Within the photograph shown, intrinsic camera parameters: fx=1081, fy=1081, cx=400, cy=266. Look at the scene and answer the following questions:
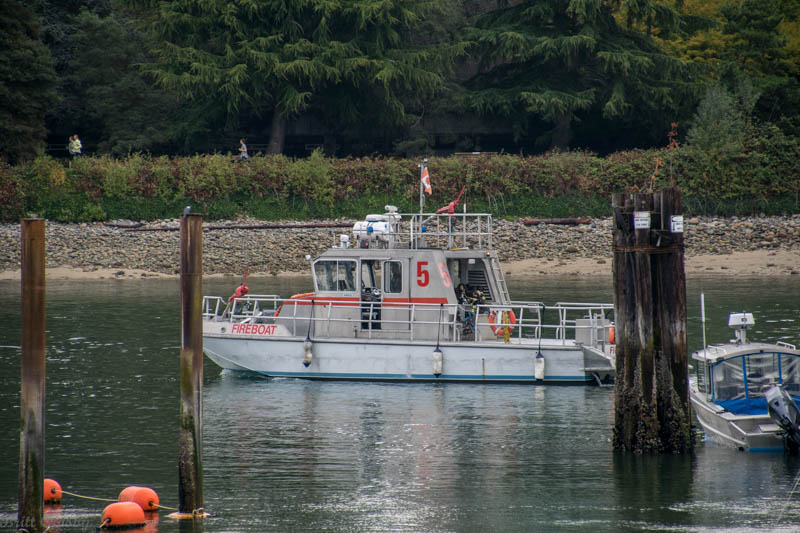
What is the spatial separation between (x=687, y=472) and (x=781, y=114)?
5101 centimetres

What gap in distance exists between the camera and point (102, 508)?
15609 millimetres

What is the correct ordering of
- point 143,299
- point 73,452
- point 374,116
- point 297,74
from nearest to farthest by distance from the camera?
point 73,452, point 143,299, point 297,74, point 374,116

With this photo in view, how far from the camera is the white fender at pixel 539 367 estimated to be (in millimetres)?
24156

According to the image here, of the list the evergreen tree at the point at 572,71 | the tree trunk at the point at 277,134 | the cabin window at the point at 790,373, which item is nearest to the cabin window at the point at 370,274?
the cabin window at the point at 790,373

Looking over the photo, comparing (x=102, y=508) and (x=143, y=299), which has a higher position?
(x=143, y=299)

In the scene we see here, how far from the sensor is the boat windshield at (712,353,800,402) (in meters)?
17.8

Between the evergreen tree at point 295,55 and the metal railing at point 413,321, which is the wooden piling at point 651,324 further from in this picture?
the evergreen tree at point 295,55

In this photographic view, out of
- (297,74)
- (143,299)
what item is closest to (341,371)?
(143,299)

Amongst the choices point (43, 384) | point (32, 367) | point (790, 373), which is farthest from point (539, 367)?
point (32, 367)

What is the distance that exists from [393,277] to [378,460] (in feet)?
24.6

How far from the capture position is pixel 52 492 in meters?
15.8

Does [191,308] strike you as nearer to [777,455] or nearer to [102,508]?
[102,508]

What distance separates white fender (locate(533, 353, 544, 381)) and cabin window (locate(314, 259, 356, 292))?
15.2 ft

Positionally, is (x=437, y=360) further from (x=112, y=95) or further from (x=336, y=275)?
(x=112, y=95)
